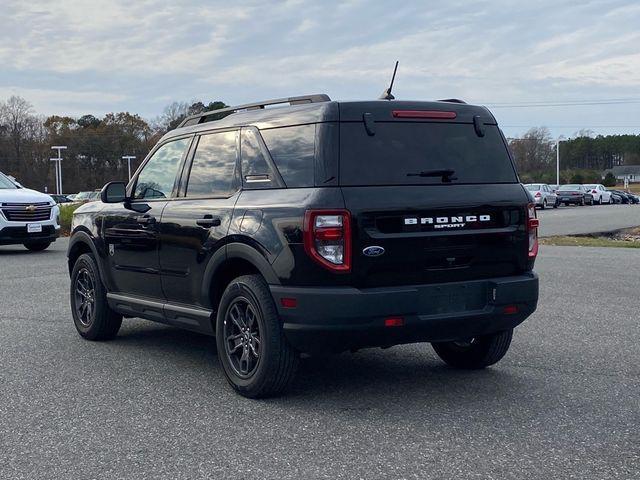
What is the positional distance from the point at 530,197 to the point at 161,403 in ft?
9.73

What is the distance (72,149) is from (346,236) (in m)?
99.0

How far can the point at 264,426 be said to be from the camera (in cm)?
505

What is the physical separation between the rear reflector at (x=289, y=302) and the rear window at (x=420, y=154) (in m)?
0.81

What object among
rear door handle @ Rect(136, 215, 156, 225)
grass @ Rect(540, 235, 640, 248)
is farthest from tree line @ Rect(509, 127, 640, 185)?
rear door handle @ Rect(136, 215, 156, 225)

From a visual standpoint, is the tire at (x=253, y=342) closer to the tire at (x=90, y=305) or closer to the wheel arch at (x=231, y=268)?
the wheel arch at (x=231, y=268)

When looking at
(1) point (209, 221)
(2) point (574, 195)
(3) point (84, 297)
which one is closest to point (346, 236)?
(1) point (209, 221)

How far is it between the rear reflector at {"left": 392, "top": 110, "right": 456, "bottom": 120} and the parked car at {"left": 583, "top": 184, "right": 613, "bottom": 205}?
5420 cm

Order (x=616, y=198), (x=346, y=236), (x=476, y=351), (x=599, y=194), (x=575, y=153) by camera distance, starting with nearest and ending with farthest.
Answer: (x=346, y=236), (x=476, y=351), (x=599, y=194), (x=616, y=198), (x=575, y=153)

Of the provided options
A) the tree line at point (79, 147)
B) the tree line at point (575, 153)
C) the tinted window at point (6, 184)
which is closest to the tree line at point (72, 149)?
the tree line at point (79, 147)

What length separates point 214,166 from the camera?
6.36m

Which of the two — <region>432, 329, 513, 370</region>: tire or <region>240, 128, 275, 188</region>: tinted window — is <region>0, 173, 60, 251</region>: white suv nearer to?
<region>240, 128, 275, 188</region>: tinted window

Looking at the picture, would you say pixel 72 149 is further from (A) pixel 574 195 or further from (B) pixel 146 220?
(B) pixel 146 220

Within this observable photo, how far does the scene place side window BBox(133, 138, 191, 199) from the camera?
688 centimetres

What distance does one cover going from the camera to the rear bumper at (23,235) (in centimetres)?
1719
